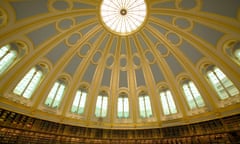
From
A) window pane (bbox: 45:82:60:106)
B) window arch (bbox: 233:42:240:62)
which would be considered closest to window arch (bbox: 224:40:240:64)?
window arch (bbox: 233:42:240:62)

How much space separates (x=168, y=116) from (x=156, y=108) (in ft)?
5.22

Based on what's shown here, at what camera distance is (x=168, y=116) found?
17453mm

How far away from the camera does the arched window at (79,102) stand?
60.0 feet

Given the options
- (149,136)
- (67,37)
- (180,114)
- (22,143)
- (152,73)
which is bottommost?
(22,143)

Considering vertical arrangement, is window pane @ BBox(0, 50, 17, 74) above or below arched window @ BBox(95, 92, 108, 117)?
above

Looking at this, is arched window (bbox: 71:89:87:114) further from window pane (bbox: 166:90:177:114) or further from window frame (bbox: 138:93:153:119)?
window pane (bbox: 166:90:177:114)

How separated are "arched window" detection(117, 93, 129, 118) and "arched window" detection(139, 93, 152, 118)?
5.80 feet

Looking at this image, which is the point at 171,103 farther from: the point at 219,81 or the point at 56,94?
the point at 56,94

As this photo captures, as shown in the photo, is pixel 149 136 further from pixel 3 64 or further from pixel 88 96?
pixel 3 64

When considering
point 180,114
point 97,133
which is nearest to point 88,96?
point 97,133

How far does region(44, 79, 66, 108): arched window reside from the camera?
16.9 m

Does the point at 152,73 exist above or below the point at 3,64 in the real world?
above

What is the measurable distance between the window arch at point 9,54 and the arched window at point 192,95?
59.0ft

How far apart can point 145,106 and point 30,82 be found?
43.9 ft
